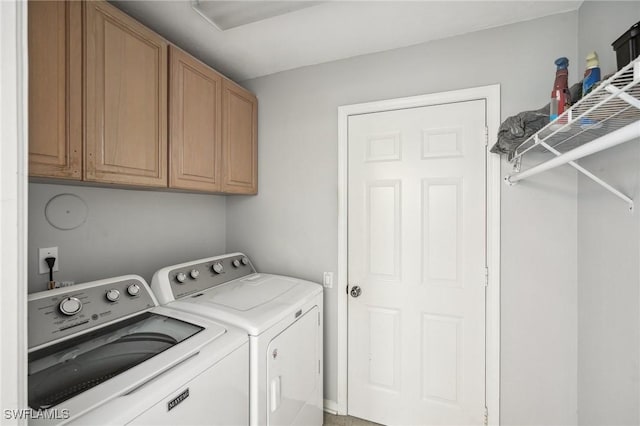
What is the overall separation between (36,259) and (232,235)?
48.7 inches

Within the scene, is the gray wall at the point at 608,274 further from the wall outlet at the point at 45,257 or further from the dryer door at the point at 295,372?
the wall outlet at the point at 45,257

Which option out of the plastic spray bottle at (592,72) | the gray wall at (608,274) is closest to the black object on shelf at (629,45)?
the plastic spray bottle at (592,72)

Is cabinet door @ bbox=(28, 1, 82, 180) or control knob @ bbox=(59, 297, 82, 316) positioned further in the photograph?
control knob @ bbox=(59, 297, 82, 316)

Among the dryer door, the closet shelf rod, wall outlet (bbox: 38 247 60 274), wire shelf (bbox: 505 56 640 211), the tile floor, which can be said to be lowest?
the tile floor

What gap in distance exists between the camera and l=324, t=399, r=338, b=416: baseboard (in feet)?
6.56

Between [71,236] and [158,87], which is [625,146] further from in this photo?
[71,236]

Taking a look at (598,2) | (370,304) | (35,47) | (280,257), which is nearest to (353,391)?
(370,304)

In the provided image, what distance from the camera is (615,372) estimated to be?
1.16 meters

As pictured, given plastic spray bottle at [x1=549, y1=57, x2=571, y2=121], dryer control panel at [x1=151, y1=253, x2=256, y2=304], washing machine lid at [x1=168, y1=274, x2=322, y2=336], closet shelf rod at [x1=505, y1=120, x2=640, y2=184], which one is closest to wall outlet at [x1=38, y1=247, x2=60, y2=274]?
dryer control panel at [x1=151, y1=253, x2=256, y2=304]

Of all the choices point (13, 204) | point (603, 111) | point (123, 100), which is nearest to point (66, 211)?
point (123, 100)

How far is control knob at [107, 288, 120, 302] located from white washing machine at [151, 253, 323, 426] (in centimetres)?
23

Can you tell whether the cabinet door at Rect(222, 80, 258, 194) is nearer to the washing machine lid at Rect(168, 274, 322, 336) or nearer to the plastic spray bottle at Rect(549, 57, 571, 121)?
the washing machine lid at Rect(168, 274, 322, 336)

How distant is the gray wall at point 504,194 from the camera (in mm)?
1521

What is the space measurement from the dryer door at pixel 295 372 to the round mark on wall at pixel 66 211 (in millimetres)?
1190
